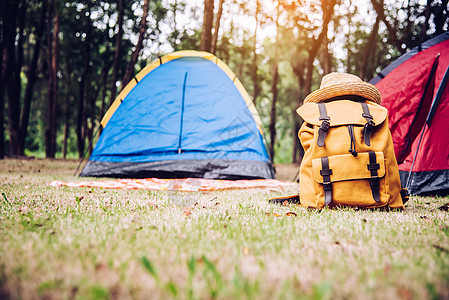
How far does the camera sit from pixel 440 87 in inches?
112

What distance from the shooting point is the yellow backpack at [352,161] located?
6.34ft

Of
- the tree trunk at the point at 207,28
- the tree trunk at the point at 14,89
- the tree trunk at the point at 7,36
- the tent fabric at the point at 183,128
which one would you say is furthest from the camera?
the tree trunk at the point at 14,89

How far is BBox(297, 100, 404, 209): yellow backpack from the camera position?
1934 mm

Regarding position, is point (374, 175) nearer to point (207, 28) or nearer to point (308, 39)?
point (207, 28)

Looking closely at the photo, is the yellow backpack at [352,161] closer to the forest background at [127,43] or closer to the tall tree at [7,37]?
the forest background at [127,43]

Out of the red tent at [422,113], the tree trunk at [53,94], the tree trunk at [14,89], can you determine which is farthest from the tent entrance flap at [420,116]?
the tree trunk at [53,94]

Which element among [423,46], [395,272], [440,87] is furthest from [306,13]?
[395,272]

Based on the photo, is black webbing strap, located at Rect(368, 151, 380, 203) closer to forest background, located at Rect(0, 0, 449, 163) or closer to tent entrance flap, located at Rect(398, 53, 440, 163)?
tent entrance flap, located at Rect(398, 53, 440, 163)

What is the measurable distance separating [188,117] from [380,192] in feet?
10.1

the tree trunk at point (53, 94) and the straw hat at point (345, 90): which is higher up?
the tree trunk at point (53, 94)

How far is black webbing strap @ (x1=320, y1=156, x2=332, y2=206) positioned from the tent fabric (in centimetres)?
204

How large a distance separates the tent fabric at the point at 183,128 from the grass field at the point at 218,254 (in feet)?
7.34

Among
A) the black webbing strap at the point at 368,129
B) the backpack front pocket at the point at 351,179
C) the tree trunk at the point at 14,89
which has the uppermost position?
the tree trunk at the point at 14,89

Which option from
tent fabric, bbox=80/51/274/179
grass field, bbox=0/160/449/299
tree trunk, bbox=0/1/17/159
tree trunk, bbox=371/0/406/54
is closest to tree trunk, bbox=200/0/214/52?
tent fabric, bbox=80/51/274/179
